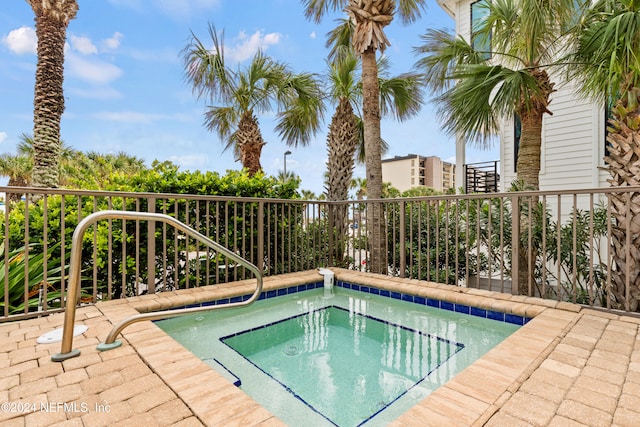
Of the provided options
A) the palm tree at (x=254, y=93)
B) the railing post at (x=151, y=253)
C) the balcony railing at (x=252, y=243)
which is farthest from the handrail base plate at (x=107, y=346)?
the palm tree at (x=254, y=93)

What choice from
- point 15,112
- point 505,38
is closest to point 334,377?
point 505,38

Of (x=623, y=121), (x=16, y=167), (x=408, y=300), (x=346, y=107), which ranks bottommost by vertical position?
(x=408, y=300)

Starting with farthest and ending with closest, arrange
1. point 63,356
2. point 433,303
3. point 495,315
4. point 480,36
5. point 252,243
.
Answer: point 480,36 < point 252,243 < point 433,303 < point 495,315 < point 63,356

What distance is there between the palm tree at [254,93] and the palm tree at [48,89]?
2588mm

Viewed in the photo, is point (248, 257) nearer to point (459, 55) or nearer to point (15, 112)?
point (459, 55)

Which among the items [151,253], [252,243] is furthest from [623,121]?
[151,253]

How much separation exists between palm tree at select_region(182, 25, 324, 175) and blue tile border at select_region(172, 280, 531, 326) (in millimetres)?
4192

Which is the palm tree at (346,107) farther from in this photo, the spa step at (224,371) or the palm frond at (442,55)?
the spa step at (224,371)

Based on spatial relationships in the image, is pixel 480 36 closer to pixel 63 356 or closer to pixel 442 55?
pixel 442 55

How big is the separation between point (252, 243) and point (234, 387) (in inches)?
110

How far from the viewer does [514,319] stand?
3.08 meters

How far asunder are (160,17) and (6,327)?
11.2m

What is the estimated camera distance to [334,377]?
7.38 ft

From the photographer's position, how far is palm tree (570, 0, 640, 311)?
2.89 meters
